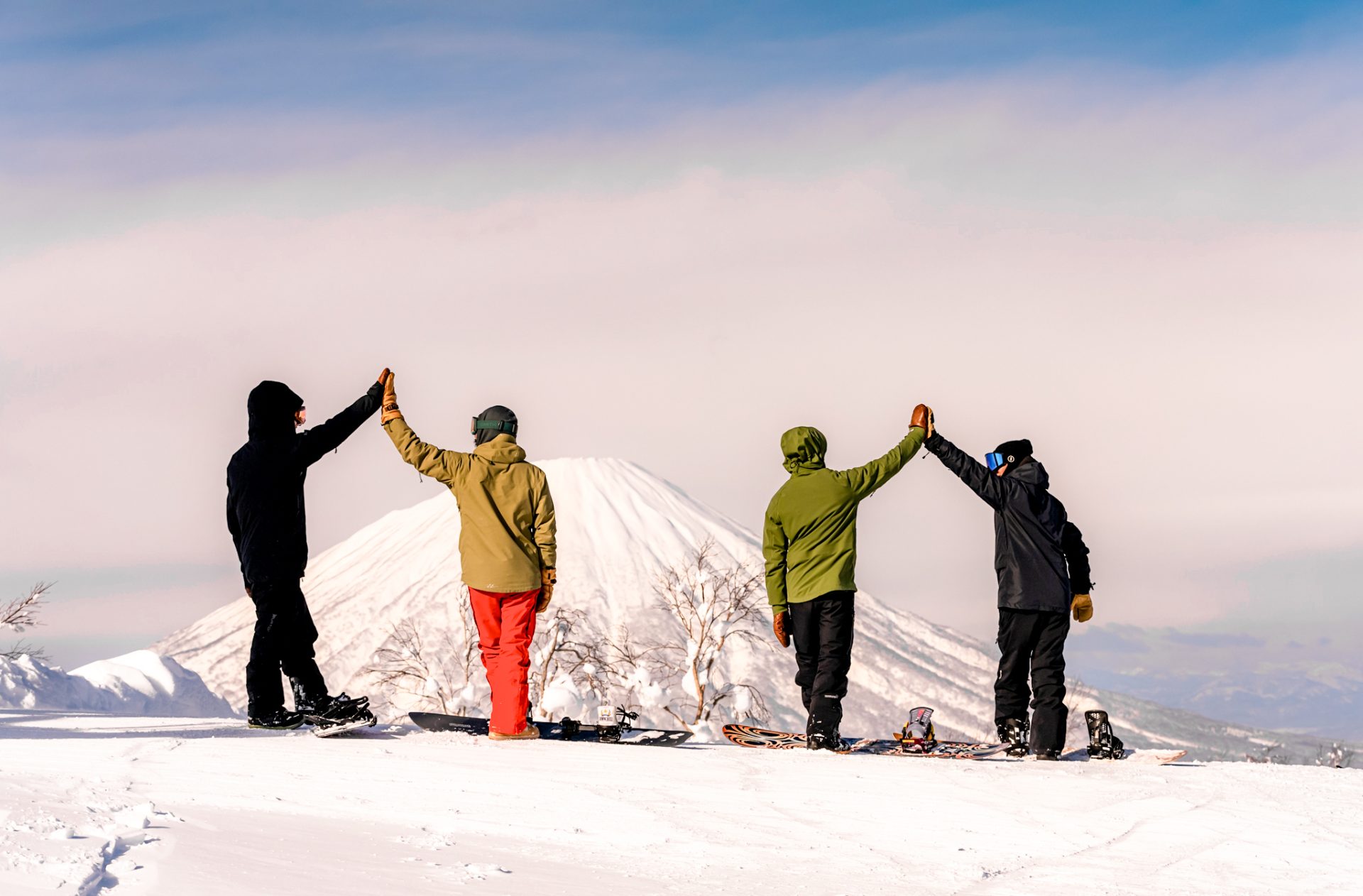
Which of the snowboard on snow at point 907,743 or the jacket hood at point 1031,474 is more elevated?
the jacket hood at point 1031,474

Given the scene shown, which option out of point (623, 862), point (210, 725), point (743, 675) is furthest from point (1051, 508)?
point (743, 675)

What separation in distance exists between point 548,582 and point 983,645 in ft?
588

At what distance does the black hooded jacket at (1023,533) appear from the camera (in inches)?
373

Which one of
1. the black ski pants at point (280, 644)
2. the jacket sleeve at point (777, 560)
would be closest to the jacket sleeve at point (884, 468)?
the jacket sleeve at point (777, 560)

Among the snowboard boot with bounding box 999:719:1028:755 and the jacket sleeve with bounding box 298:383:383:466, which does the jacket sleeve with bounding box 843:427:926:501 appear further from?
the jacket sleeve with bounding box 298:383:383:466

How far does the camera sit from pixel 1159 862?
6594mm

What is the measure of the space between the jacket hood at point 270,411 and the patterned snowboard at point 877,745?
12.9 ft

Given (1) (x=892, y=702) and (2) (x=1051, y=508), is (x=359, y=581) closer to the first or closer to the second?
(1) (x=892, y=702)

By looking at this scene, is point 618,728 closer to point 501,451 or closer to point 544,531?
point 544,531

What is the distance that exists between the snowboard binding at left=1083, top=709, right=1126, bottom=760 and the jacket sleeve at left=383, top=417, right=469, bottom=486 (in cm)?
473

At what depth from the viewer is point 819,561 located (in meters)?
9.43

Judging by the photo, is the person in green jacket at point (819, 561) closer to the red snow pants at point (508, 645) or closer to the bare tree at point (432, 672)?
the red snow pants at point (508, 645)

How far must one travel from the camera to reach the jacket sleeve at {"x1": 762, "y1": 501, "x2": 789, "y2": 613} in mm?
9617

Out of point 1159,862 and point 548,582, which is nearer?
point 1159,862
